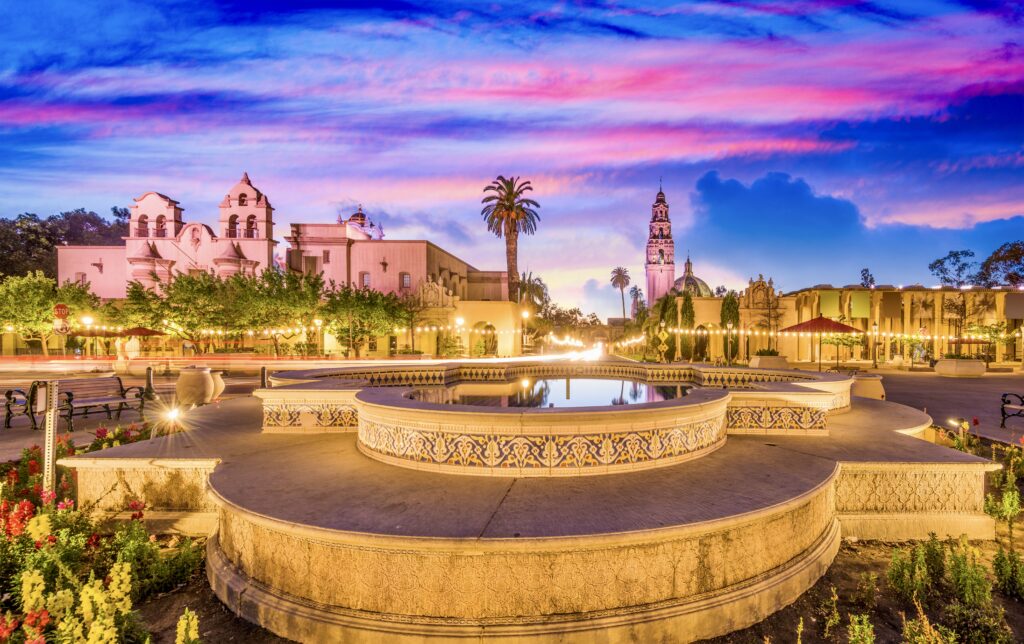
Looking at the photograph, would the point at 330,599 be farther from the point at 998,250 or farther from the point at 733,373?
the point at 998,250

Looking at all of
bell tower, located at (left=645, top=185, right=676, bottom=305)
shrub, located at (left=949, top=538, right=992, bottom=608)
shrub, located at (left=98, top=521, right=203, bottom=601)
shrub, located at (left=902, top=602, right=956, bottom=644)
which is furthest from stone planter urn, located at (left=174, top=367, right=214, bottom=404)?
bell tower, located at (left=645, top=185, right=676, bottom=305)

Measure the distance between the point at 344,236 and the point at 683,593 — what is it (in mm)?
43927

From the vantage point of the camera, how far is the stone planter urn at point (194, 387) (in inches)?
433

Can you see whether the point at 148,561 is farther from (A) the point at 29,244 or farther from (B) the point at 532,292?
(A) the point at 29,244

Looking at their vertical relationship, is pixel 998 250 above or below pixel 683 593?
Result: above

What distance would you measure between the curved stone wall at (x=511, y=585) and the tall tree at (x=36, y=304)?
44547 millimetres

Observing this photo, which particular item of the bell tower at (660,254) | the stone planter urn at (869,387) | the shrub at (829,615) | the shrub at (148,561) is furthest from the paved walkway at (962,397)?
the bell tower at (660,254)

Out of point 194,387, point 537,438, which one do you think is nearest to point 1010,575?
point 537,438

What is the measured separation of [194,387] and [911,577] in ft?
41.8

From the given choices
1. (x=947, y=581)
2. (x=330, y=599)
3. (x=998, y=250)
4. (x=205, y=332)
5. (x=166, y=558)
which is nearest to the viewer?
(x=330, y=599)

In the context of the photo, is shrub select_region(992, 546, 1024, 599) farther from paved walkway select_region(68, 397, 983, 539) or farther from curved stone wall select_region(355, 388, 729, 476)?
curved stone wall select_region(355, 388, 729, 476)

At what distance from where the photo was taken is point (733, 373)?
1233 cm

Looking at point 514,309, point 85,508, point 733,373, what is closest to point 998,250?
point 514,309

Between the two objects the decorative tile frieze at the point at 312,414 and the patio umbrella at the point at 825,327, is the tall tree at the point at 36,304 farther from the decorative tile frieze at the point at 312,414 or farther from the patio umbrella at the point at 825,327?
the patio umbrella at the point at 825,327
